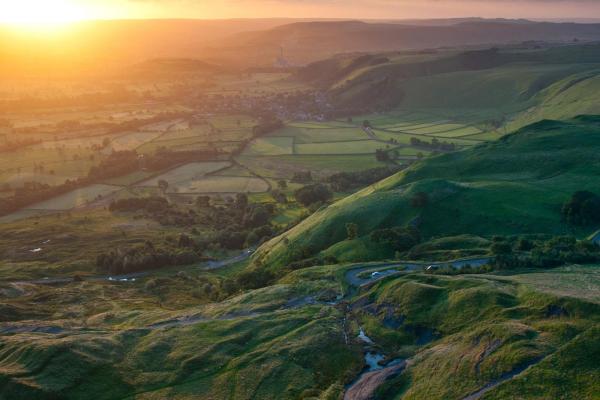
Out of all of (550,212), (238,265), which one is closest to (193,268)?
(238,265)

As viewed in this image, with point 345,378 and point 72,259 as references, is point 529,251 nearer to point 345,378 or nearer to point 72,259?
point 345,378

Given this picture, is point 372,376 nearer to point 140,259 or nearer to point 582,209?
point 582,209

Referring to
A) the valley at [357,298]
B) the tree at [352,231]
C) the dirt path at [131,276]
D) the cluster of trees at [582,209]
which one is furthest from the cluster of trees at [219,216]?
the cluster of trees at [582,209]

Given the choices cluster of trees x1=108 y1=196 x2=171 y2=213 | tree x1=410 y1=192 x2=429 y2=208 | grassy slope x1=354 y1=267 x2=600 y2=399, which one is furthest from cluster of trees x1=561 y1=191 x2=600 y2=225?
cluster of trees x1=108 y1=196 x2=171 y2=213

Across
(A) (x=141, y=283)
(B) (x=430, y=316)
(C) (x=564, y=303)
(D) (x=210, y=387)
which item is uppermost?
(C) (x=564, y=303)

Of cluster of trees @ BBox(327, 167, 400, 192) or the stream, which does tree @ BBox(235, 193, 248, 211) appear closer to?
cluster of trees @ BBox(327, 167, 400, 192)

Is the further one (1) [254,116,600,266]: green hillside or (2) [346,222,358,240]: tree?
(2) [346,222,358,240]: tree

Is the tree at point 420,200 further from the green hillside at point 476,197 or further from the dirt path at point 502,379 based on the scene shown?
the dirt path at point 502,379
